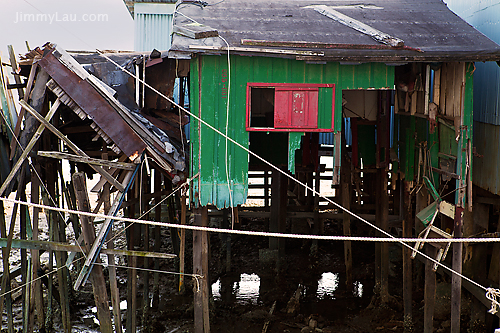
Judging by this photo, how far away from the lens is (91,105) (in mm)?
7230

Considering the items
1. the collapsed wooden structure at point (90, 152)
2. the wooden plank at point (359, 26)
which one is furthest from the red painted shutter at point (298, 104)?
the collapsed wooden structure at point (90, 152)

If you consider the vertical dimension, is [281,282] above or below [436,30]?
below

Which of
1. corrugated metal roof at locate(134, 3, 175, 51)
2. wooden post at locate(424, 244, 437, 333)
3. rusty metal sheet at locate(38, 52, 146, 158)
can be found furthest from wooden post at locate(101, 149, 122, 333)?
corrugated metal roof at locate(134, 3, 175, 51)

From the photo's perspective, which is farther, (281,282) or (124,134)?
(281,282)

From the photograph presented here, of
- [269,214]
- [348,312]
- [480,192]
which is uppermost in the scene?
[480,192]

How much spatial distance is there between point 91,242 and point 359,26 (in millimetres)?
6009

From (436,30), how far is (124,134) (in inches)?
229

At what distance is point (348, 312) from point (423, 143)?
441cm

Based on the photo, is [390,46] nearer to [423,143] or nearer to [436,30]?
[436,30]

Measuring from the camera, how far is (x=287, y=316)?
10.9 metres

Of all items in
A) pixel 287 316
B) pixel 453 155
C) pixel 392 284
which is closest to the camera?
pixel 453 155

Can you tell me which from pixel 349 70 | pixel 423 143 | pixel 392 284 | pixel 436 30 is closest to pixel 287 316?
pixel 392 284

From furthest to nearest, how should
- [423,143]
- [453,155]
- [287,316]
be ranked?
[287,316], [423,143], [453,155]

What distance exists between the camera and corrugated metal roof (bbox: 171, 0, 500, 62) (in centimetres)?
754
